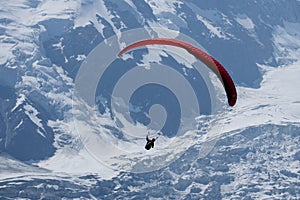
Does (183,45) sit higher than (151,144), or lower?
higher

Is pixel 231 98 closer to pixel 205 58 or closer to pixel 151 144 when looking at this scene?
pixel 205 58

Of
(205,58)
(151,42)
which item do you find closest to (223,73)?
(205,58)

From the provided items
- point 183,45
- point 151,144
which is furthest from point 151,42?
point 151,144

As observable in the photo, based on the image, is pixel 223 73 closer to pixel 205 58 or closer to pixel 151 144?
pixel 205 58

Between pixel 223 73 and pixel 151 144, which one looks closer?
pixel 223 73

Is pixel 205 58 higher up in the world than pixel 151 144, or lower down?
higher up

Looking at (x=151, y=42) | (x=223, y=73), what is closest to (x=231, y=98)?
(x=223, y=73)

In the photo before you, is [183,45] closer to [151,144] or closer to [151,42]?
[151,42]
